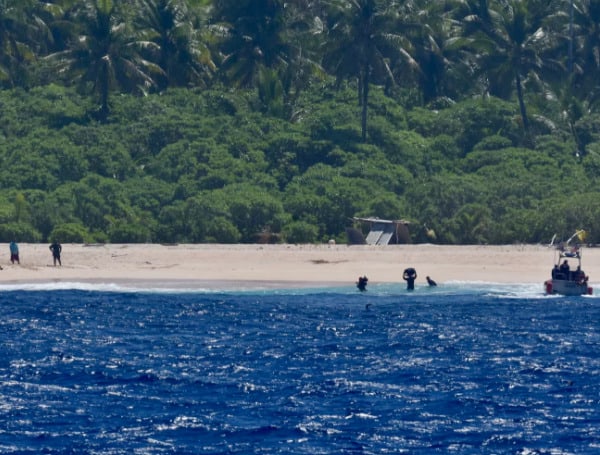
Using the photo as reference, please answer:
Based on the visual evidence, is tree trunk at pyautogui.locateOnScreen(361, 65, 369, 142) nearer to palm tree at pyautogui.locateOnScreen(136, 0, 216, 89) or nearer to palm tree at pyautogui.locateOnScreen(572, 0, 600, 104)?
palm tree at pyautogui.locateOnScreen(136, 0, 216, 89)

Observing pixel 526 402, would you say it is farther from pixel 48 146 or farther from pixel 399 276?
pixel 48 146

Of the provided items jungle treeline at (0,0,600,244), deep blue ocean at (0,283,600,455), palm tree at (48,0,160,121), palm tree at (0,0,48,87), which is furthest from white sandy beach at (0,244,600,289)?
palm tree at (0,0,48,87)

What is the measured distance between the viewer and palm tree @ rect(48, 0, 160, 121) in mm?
68250

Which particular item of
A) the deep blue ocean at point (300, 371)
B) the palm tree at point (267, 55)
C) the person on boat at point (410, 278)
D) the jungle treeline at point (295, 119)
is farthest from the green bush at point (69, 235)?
the palm tree at point (267, 55)

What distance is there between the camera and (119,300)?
43.8 metres

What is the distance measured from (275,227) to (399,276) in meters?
Result: 9.16

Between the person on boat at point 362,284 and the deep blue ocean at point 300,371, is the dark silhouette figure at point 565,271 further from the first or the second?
the person on boat at point 362,284

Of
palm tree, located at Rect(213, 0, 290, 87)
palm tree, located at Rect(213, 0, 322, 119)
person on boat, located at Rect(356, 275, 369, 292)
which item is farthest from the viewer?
palm tree, located at Rect(213, 0, 290, 87)

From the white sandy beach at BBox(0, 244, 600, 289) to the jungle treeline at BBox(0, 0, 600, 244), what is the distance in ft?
8.73

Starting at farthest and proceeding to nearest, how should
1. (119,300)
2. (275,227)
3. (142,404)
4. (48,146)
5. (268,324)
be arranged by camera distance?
(48,146), (275,227), (119,300), (268,324), (142,404)

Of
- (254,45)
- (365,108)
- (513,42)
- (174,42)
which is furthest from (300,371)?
(174,42)

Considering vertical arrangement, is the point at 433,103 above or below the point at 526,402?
above

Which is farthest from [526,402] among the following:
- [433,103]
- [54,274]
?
[433,103]

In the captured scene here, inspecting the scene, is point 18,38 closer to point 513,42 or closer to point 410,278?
point 513,42
